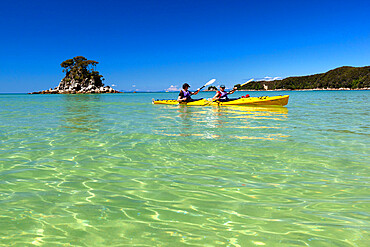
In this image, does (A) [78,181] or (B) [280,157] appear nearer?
(A) [78,181]

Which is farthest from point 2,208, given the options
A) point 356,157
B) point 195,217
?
point 356,157

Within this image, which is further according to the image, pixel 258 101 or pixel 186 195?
pixel 258 101

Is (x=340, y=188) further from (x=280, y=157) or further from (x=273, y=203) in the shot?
(x=280, y=157)

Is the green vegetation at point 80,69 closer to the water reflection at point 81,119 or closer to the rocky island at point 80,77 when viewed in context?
the rocky island at point 80,77

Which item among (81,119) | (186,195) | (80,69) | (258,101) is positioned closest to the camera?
(186,195)

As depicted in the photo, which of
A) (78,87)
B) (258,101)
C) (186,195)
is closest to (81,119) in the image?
(186,195)

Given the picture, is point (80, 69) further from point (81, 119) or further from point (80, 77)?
point (81, 119)

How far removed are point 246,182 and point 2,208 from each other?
3418mm

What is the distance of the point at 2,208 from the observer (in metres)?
2.87

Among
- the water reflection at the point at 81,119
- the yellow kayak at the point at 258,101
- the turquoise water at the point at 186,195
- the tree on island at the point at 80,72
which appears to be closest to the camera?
the turquoise water at the point at 186,195

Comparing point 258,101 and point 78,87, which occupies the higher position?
point 78,87

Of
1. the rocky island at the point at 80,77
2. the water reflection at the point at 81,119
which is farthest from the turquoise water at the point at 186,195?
the rocky island at the point at 80,77

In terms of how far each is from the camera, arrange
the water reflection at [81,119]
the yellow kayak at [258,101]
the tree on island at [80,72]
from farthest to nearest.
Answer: the tree on island at [80,72] < the yellow kayak at [258,101] < the water reflection at [81,119]

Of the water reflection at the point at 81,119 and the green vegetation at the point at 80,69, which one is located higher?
the green vegetation at the point at 80,69
